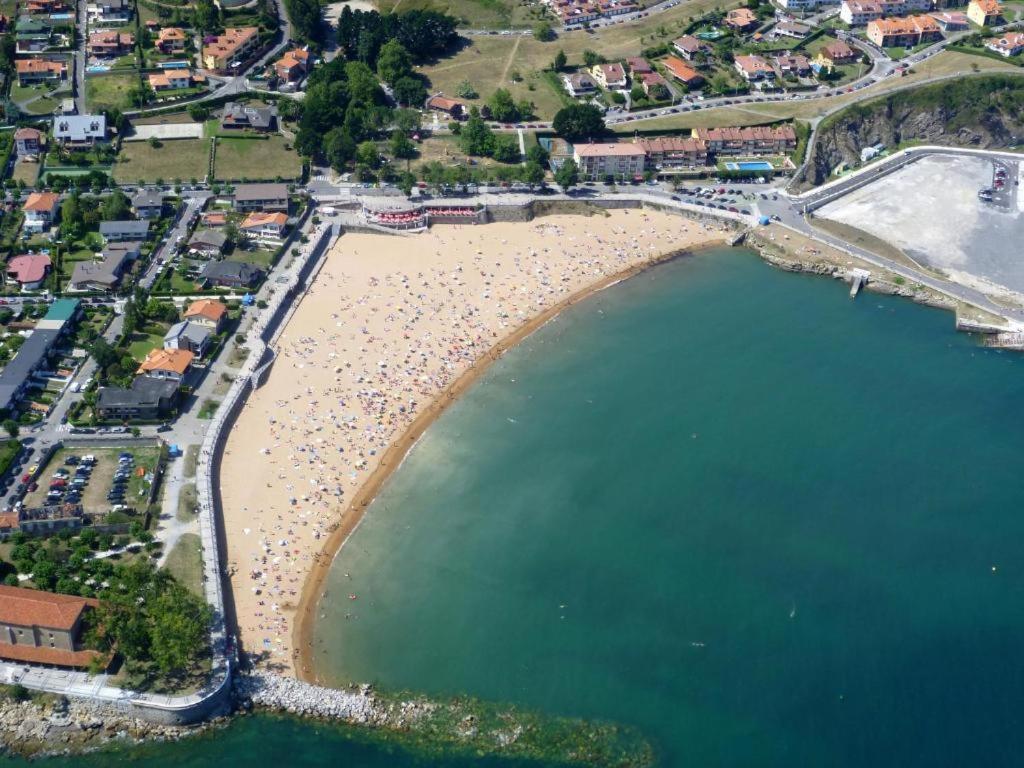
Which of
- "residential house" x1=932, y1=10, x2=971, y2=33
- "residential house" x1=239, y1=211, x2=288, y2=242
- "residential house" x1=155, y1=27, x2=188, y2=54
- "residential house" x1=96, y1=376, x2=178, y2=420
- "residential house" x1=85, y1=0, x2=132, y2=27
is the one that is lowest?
"residential house" x1=96, y1=376, x2=178, y2=420

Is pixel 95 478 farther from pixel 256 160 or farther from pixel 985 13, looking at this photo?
pixel 985 13

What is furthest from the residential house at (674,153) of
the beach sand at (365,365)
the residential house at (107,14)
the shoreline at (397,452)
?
the residential house at (107,14)

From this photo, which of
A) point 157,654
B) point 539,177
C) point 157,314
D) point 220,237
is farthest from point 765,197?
point 157,654

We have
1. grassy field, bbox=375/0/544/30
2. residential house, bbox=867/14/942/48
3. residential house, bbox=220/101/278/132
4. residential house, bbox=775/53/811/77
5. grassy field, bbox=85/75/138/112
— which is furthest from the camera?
grassy field, bbox=375/0/544/30

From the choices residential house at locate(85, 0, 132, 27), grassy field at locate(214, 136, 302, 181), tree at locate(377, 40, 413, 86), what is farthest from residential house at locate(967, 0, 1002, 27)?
residential house at locate(85, 0, 132, 27)

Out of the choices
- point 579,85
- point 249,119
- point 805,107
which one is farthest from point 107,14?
point 805,107

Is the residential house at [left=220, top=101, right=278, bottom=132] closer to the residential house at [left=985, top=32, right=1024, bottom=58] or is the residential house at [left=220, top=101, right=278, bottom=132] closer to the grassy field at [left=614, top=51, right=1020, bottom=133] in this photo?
the grassy field at [left=614, top=51, right=1020, bottom=133]
